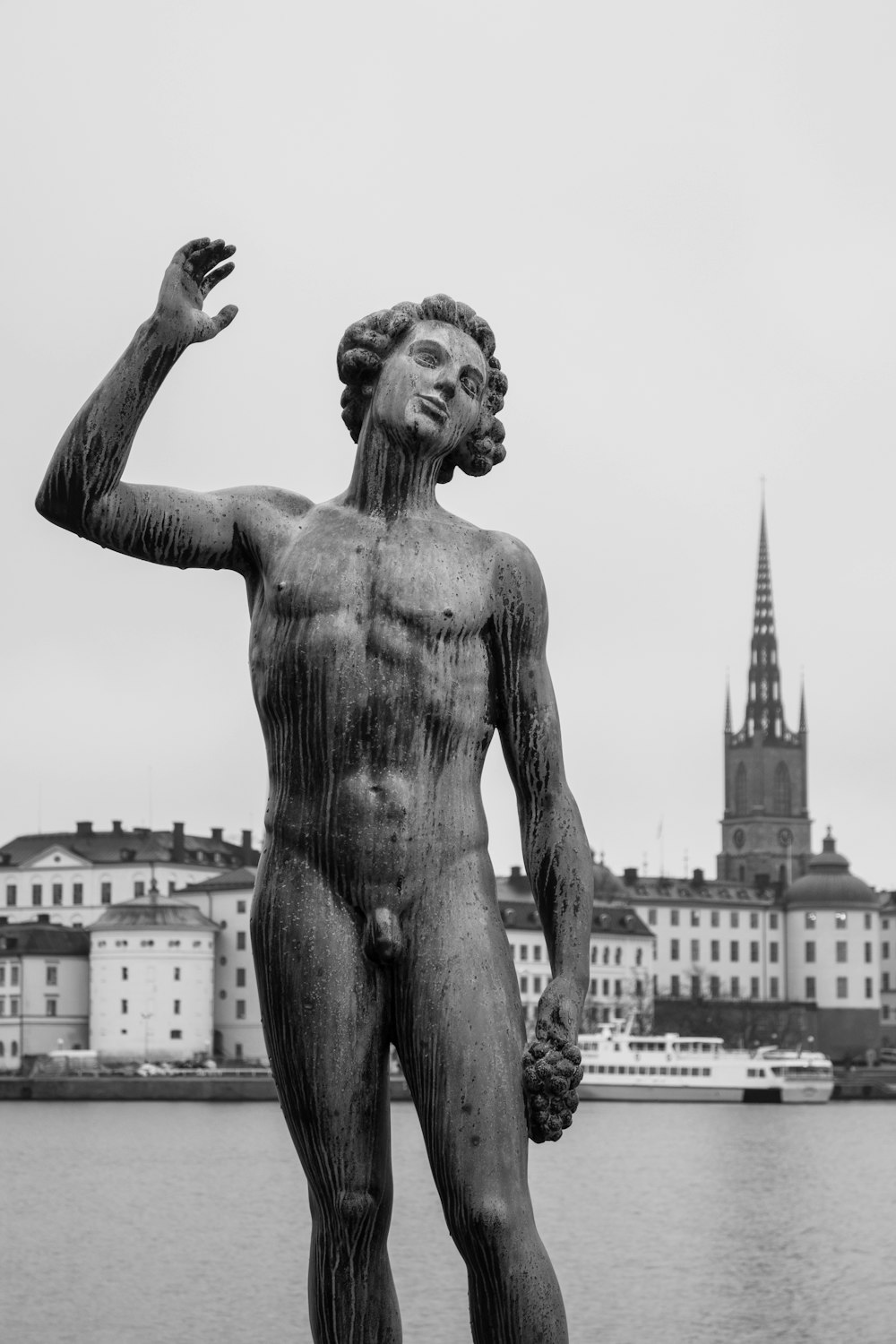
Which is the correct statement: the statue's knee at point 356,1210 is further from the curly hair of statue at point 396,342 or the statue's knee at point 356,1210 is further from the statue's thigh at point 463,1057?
the curly hair of statue at point 396,342

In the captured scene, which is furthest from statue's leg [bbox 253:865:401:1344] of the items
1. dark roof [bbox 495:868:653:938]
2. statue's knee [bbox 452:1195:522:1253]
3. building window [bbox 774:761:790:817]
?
building window [bbox 774:761:790:817]

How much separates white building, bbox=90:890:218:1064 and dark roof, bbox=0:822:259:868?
13444 millimetres

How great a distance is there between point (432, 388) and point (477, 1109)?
4.21ft

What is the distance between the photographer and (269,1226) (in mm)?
40250

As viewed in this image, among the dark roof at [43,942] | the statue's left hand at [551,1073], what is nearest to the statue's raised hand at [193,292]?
the statue's left hand at [551,1073]

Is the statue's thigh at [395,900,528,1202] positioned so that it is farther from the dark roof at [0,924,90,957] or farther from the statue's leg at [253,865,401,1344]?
the dark roof at [0,924,90,957]

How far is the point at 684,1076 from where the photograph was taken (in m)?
92.6

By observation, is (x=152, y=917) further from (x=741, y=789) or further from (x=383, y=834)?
(x=383, y=834)

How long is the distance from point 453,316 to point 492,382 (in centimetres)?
15

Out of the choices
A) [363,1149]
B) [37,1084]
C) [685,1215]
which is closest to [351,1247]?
[363,1149]

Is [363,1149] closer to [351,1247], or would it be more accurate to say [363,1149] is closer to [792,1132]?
[351,1247]

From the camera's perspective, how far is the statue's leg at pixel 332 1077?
12.3 ft

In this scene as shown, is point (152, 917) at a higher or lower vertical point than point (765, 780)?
lower

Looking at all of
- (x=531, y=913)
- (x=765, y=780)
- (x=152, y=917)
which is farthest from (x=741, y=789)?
(x=152, y=917)
